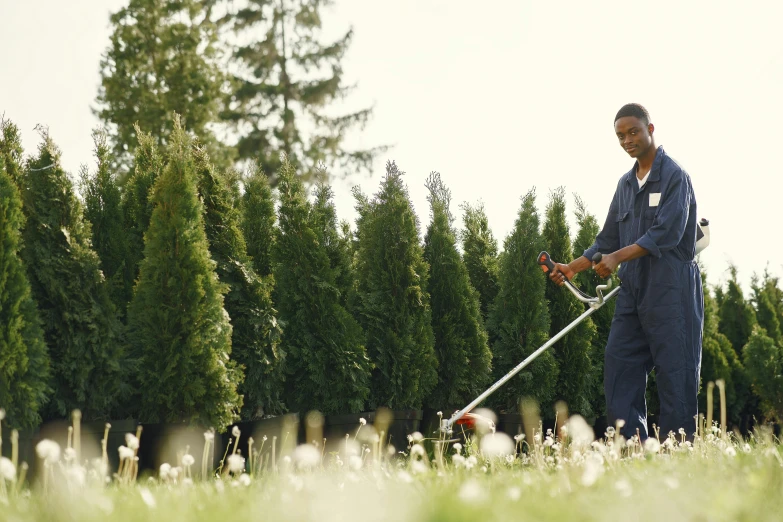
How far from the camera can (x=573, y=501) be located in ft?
6.43

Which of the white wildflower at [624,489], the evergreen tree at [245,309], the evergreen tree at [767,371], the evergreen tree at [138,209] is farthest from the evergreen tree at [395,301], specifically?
the white wildflower at [624,489]

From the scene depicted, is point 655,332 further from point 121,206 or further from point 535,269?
point 121,206

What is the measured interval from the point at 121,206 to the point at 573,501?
524 centimetres

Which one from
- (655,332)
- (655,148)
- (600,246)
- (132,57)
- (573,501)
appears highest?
(132,57)

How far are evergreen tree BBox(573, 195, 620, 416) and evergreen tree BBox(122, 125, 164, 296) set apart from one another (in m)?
4.22

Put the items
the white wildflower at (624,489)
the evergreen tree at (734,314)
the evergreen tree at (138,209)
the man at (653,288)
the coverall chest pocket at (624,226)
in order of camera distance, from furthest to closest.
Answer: the evergreen tree at (734,314) → the evergreen tree at (138,209) → the coverall chest pocket at (624,226) → the man at (653,288) → the white wildflower at (624,489)

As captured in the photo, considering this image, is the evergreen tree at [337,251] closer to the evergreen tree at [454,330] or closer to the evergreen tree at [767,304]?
the evergreen tree at [454,330]

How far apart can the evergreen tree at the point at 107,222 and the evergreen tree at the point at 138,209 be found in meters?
0.07

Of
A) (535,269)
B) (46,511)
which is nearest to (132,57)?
(535,269)

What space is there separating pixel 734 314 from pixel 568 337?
13.1ft

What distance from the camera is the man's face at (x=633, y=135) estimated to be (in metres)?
4.67

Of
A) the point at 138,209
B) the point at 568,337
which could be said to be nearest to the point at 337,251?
the point at 138,209

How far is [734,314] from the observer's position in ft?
34.3

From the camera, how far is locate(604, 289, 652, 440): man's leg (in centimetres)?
476
